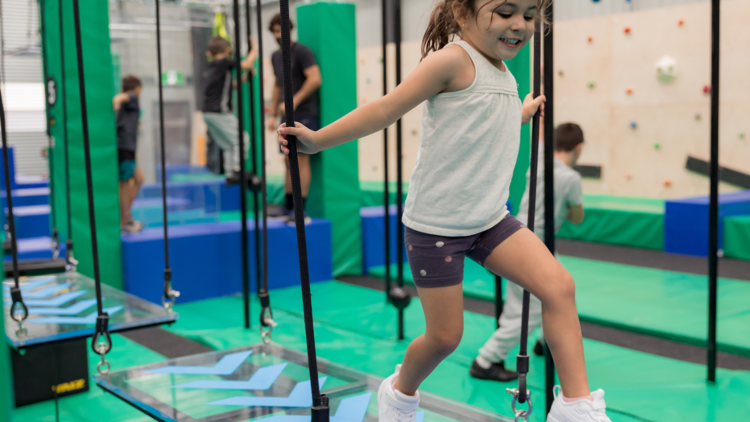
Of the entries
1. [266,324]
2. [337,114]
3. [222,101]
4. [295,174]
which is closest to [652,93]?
[337,114]

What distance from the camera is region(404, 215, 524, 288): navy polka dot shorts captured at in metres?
1.34

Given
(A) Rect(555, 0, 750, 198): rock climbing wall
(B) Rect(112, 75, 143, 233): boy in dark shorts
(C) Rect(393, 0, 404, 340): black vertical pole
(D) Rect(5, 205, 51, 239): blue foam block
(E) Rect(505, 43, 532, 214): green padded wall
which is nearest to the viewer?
(C) Rect(393, 0, 404, 340): black vertical pole

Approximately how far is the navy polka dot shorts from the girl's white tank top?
0.06 ft

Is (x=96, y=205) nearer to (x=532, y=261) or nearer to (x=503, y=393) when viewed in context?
(x=503, y=393)

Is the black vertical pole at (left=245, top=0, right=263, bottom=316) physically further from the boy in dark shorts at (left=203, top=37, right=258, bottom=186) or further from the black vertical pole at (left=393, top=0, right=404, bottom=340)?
the boy in dark shorts at (left=203, top=37, right=258, bottom=186)

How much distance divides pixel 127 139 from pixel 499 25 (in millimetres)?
4008

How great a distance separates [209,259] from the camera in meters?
4.16

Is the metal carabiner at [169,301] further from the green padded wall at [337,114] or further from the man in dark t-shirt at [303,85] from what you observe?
the green padded wall at [337,114]

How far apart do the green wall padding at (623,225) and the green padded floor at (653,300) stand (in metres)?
1.20

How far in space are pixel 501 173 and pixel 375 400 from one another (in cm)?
75

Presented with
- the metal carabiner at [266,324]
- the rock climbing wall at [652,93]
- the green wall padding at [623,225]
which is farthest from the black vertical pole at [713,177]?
the rock climbing wall at [652,93]

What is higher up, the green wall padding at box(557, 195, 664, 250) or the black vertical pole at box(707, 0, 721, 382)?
the black vertical pole at box(707, 0, 721, 382)

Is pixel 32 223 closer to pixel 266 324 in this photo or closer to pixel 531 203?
pixel 266 324

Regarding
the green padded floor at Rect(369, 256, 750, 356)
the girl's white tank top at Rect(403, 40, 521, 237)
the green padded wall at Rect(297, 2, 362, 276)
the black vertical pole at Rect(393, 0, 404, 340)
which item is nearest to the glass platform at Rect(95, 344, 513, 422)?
the girl's white tank top at Rect(403, 40, 521, 237)
